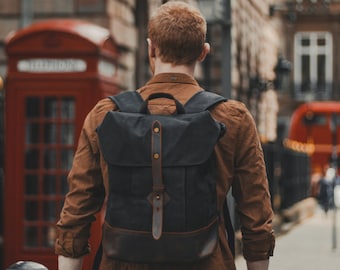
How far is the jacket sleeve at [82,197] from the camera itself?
3576 millimetres

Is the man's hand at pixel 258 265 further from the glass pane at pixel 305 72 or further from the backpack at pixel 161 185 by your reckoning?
the glass pane at pixel 305 72

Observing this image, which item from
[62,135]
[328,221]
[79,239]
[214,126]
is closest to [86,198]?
[79,239]

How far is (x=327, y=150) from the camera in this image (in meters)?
42.0

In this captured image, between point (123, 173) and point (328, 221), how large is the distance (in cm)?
2271

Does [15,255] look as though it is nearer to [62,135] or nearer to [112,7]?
[62,135]

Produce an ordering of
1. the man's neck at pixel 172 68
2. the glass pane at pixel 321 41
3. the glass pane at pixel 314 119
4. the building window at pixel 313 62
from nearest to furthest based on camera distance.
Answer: the man's neck at pixel 172 68, the glass pane at pixel 314 119, the building window at pixel 313 62, the glass pane at pixel 321 41

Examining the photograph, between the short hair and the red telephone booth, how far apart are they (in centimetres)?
597

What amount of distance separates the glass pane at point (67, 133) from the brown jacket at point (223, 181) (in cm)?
606

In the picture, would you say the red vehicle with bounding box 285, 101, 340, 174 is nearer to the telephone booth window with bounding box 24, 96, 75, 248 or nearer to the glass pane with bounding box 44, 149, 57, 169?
the telephone booth window with bounding box 24, 96, 75, 248

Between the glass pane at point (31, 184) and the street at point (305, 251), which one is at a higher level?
the glass pane at point (31, 184)

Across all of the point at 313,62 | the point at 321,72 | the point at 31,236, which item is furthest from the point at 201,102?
the point at 313,62

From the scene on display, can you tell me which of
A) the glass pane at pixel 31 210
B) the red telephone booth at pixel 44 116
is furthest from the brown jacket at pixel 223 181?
the glass pane at pixel 31 210

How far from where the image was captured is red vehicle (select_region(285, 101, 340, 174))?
41.6 metres

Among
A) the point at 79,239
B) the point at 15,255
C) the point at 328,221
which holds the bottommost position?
the point at 328,221
